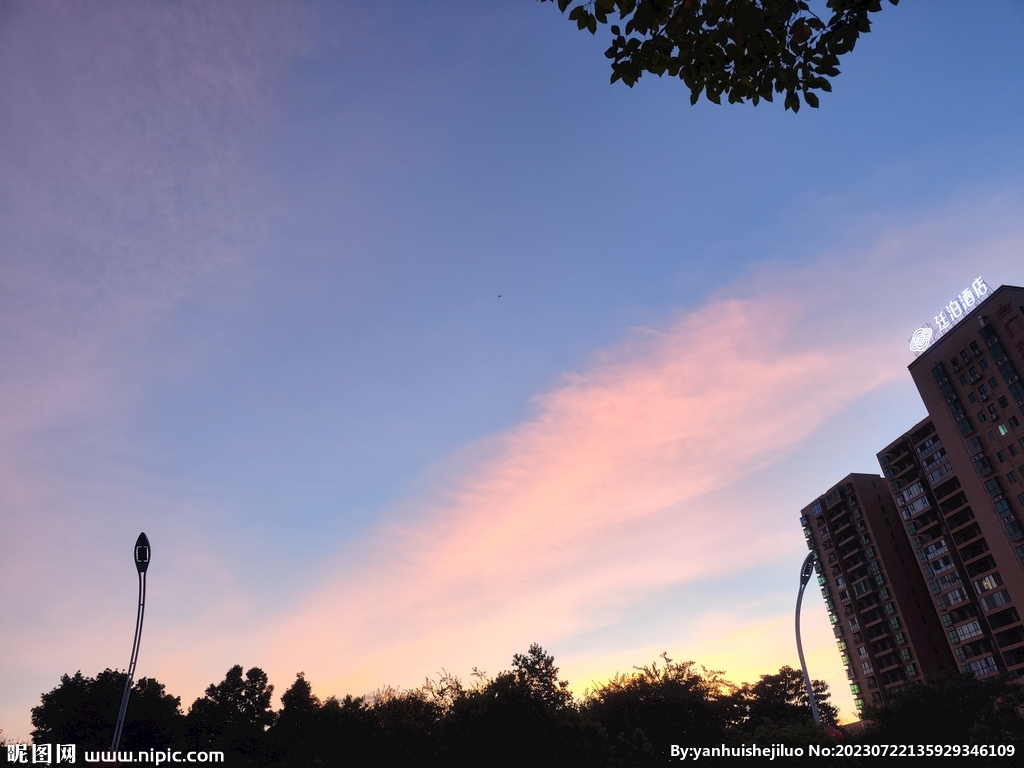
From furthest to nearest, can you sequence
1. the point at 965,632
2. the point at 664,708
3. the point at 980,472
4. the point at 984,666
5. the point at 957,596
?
the point at 957,596 → the point at 965,632 → the point at 984,666 → the point at 980,472 → the point at 664,708

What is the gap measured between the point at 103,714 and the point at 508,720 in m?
54.4

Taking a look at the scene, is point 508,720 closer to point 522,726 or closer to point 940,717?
point 522,726

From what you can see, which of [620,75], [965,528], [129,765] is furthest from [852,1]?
[965,528]

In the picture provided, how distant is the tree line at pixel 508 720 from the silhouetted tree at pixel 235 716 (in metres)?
0.12

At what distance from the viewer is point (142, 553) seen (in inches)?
620

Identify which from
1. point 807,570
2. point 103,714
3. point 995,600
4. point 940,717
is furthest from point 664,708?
point 103,714

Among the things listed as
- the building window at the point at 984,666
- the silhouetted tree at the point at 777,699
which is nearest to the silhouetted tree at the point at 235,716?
the silhouetted tree at the point at 777,699

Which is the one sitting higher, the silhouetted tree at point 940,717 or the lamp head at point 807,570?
the lamp head at point 807,570

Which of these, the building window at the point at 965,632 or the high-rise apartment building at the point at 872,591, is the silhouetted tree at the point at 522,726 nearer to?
the building window at the point at 965,632

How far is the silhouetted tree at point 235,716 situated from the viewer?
66625 mm

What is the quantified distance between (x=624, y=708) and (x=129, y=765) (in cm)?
4498

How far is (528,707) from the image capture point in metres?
42.1

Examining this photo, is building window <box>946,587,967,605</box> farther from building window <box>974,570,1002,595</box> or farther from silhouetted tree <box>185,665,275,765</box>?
silhouetted tree <box>185,665,275,765</box>

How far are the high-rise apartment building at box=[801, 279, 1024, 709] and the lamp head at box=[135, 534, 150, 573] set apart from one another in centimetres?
9229
